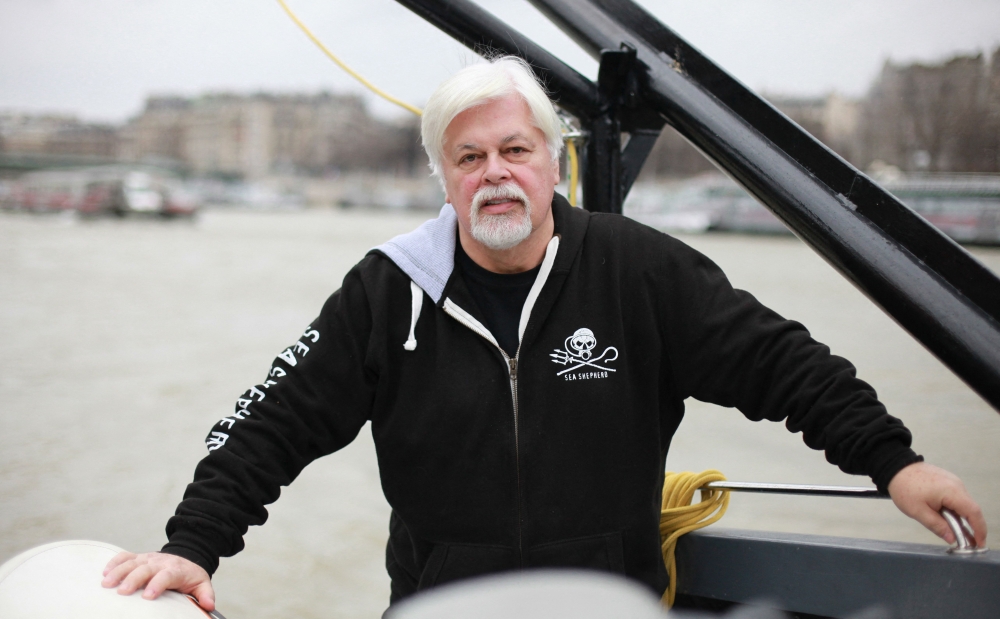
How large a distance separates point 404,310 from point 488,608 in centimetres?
117

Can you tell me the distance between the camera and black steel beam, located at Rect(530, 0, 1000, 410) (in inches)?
56.2

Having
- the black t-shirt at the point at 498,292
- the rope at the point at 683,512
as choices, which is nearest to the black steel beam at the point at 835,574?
the rope at the point at 683,512

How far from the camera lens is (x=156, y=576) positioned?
4.50ft

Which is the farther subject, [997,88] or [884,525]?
[884,525]

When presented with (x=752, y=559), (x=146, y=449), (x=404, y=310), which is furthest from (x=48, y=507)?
(x=752, y=559)

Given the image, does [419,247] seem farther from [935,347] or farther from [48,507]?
[48,507]

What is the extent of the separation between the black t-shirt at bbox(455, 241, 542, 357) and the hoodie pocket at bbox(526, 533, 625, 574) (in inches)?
18.3

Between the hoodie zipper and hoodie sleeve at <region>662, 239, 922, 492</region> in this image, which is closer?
hoodie sleeve at <region>662, 239, 922, 492</region>

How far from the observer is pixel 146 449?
5.90 metres

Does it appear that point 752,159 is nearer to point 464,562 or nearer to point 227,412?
point 464,562

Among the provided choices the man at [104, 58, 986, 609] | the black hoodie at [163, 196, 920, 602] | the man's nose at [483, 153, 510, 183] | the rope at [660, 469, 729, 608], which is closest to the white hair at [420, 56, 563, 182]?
the man at [104, 58, 986, 609]

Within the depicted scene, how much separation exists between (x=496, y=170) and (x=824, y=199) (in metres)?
0.68

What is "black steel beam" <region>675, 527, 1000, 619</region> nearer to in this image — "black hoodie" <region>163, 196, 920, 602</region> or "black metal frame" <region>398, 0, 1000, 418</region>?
"black hoodie" <region>163, 196, 920, 602</region>

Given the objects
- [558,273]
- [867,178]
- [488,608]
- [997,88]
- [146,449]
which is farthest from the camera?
[146,449]
